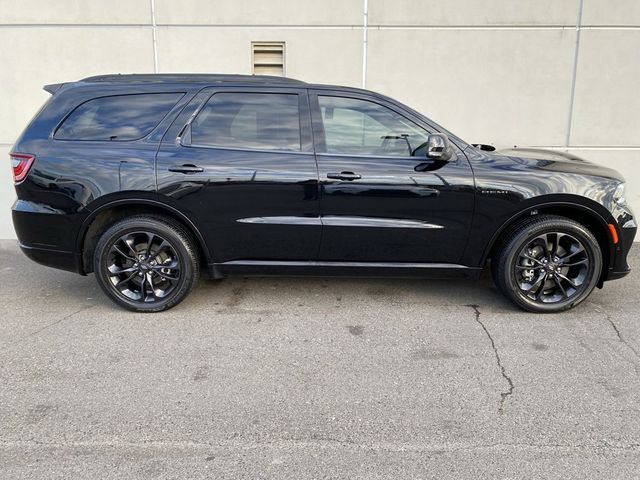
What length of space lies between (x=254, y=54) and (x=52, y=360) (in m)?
4.78

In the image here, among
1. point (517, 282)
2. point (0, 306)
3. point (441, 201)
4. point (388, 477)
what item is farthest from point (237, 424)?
point (0, 306)

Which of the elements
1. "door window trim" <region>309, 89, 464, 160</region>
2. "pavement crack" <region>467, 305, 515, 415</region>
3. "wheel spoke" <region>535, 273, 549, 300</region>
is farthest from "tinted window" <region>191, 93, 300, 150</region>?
"wheel spoke" <region>535, 273, 549, 300</region>

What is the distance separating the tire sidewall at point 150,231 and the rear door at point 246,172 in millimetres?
219

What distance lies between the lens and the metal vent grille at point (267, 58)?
6617 millimetres

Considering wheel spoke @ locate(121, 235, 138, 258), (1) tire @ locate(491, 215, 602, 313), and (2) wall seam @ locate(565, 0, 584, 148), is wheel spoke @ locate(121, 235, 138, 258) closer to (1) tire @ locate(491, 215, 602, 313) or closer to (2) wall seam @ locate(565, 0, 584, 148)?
(1) tire @ locate(491, 215, 602, 313)

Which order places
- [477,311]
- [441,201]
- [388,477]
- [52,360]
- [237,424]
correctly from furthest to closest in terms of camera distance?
[477,311]
[441,201]
[52,360]
[237,424]
[388,477]

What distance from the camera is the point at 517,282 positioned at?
13.1 feet

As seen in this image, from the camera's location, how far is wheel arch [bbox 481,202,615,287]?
387cm

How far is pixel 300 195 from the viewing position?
12.6 ft

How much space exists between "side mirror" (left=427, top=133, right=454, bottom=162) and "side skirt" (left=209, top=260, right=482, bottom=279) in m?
0.88

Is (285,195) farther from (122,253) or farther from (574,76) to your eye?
(574,76)

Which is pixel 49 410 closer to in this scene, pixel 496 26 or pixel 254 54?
pixel 254 54

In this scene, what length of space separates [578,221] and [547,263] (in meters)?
0.44

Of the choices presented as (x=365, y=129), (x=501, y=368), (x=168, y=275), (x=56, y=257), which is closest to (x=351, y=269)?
(x=365, y=129)
